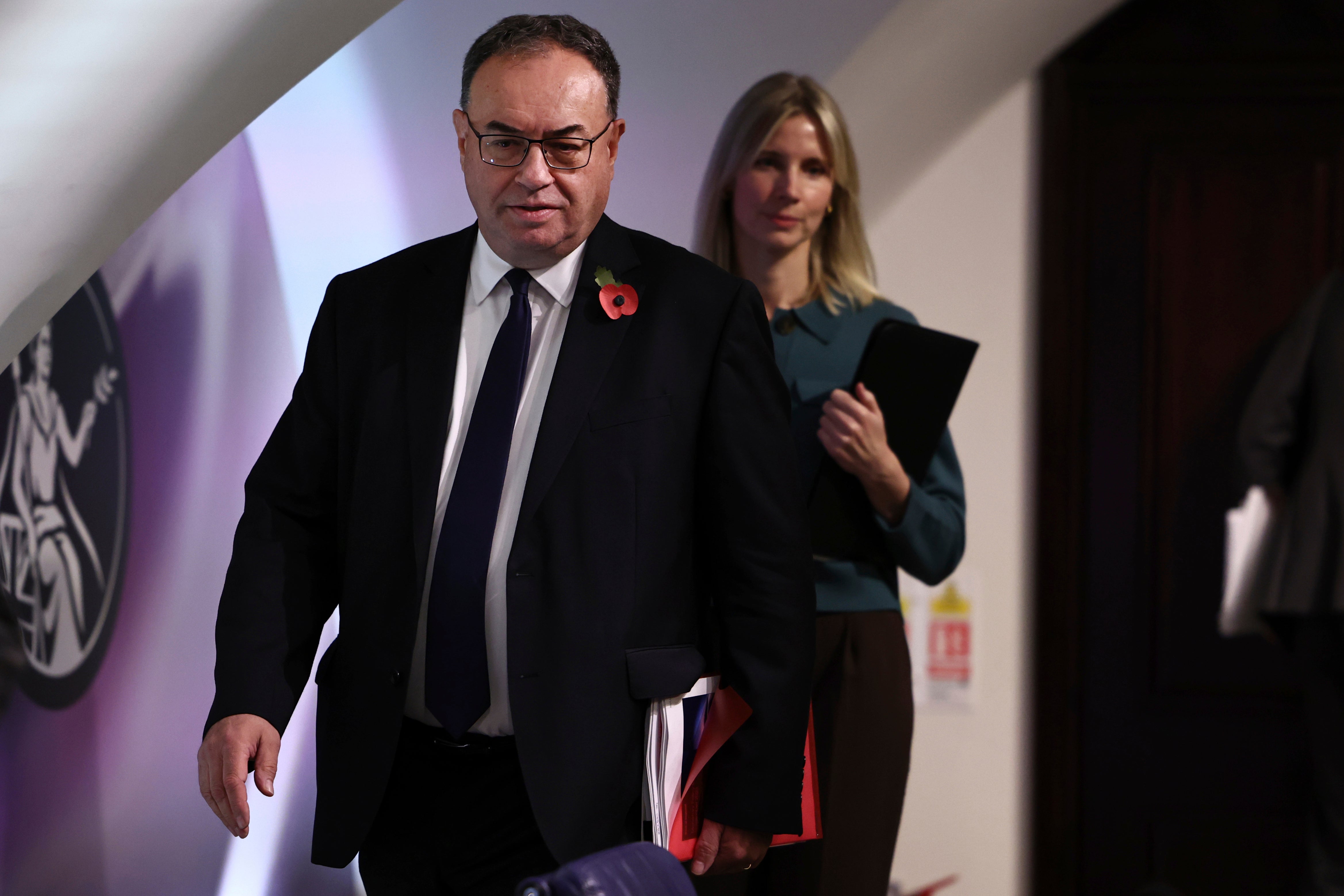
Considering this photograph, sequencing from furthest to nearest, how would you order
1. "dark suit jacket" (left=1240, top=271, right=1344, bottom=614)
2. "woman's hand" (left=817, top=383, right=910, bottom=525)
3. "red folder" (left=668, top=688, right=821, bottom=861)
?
"dark suit jacket" (left=1240, top=271, right=1344, bottom=614) < "woman's hand" (left=817, top=383, right=910, bottom=525) < "red folder" (left=668, top=688, right=821, bottom=861)

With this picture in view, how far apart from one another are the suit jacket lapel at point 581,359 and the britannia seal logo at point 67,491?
86 centimetres

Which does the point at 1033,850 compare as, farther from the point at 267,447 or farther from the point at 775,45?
A: the point at 267,447

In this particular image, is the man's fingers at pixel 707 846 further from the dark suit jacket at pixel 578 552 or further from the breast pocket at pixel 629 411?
the breast pocket at pixel 629 411

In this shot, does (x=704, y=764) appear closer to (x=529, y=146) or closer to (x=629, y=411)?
(x=629, y=411)

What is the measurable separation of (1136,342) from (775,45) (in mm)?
1512

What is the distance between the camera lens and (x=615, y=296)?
1302mm

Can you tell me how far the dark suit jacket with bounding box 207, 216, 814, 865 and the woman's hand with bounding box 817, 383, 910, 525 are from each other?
16.8 inches

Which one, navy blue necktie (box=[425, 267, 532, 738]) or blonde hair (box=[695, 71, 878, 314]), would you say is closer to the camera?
navy blue necktie (box=[425, 267, 532, 738])

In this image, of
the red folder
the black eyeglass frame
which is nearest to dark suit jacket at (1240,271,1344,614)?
the red folder

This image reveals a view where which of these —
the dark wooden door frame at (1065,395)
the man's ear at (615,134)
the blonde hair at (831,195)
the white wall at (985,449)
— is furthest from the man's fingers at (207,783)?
the dark wooden door frame at (1065,395)

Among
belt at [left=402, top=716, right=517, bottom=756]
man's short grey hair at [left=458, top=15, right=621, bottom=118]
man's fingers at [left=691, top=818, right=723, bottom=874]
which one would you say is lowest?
man's fingers at [left=691, top=818, right=723, bottom=874]

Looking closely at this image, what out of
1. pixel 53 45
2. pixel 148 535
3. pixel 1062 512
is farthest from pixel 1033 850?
pixel 53 45

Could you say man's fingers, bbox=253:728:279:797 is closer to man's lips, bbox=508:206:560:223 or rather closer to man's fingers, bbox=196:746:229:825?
man's fingers, bbox=196:746:229:825

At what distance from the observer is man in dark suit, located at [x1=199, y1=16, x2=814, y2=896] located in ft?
4.04
